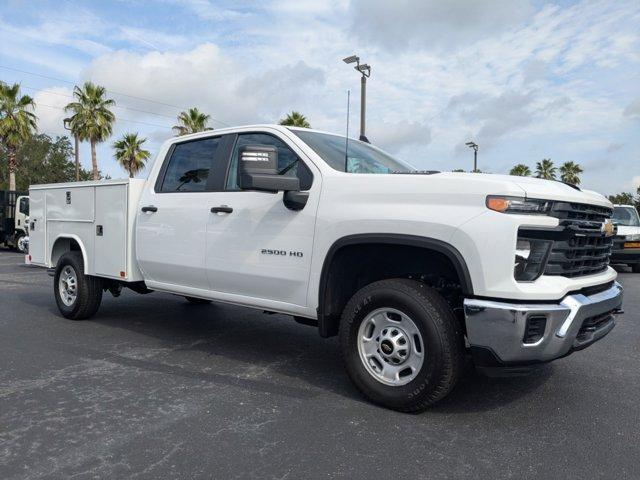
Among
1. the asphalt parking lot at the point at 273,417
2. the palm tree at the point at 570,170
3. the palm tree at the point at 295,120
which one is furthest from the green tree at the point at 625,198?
the asphalt parking lot at the point at 273,417

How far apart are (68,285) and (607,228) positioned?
225 inches

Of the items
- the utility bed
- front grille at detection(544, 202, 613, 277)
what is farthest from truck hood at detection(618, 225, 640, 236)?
the utility bed

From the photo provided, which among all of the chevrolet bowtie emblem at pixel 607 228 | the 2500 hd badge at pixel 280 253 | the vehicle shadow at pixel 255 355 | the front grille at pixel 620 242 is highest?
the chevrolet bowtie emblem at pixel 607 228

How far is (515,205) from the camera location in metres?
3.18

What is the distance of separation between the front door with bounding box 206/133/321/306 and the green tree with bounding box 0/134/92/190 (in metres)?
44.6

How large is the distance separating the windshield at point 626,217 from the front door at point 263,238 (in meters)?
12.4

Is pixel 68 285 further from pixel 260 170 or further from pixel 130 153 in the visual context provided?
pixel 130 153

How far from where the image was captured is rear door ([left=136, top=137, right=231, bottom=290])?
4.87 meters

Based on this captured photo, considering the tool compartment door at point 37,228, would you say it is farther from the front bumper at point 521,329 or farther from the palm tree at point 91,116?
the palm tree at point 91,116

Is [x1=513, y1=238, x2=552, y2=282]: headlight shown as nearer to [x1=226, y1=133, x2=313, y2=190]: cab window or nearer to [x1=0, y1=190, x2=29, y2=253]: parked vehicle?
[x1=226, y1=133, x2=313, y2=190]: cab window

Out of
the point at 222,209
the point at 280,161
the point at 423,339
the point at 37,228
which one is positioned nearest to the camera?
the point at 423,339

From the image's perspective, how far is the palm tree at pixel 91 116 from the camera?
30406 mm

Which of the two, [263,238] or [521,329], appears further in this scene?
[263,238]

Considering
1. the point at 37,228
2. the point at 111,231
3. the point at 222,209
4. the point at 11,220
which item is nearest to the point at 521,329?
the point at 222,209
